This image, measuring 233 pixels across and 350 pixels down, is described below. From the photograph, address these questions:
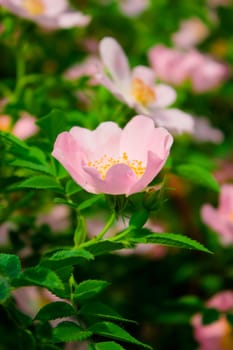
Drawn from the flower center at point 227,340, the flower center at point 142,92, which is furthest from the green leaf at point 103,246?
the flower center at point 227,340

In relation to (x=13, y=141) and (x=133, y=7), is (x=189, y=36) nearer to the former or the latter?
(x=133, y=7)

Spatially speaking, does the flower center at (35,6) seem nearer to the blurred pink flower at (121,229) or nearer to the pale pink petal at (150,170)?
the blurred pink flower at (121,229)

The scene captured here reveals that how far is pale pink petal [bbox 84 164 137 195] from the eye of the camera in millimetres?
746

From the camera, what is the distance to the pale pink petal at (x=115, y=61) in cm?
109

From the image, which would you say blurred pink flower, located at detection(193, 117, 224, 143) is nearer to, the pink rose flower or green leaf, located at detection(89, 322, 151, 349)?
the pink rose flower

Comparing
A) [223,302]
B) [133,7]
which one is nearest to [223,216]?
[223,302]

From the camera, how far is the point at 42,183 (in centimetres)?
82

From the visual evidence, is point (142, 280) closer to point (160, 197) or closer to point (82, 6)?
point (160, 197)

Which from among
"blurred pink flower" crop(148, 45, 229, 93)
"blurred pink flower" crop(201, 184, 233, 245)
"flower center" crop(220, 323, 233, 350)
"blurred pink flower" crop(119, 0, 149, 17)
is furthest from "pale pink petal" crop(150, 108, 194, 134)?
"blurred pink flower" crop(119, 0, 149, 17)

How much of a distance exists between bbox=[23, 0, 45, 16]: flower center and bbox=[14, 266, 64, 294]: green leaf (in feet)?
2.00

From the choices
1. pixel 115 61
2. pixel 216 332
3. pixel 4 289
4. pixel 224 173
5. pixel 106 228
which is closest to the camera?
pixel 4 289

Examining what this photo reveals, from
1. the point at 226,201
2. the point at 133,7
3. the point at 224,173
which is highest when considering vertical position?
the point at 133,7

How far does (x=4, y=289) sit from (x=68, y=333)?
0.10 meters

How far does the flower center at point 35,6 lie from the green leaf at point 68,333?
0.61m
